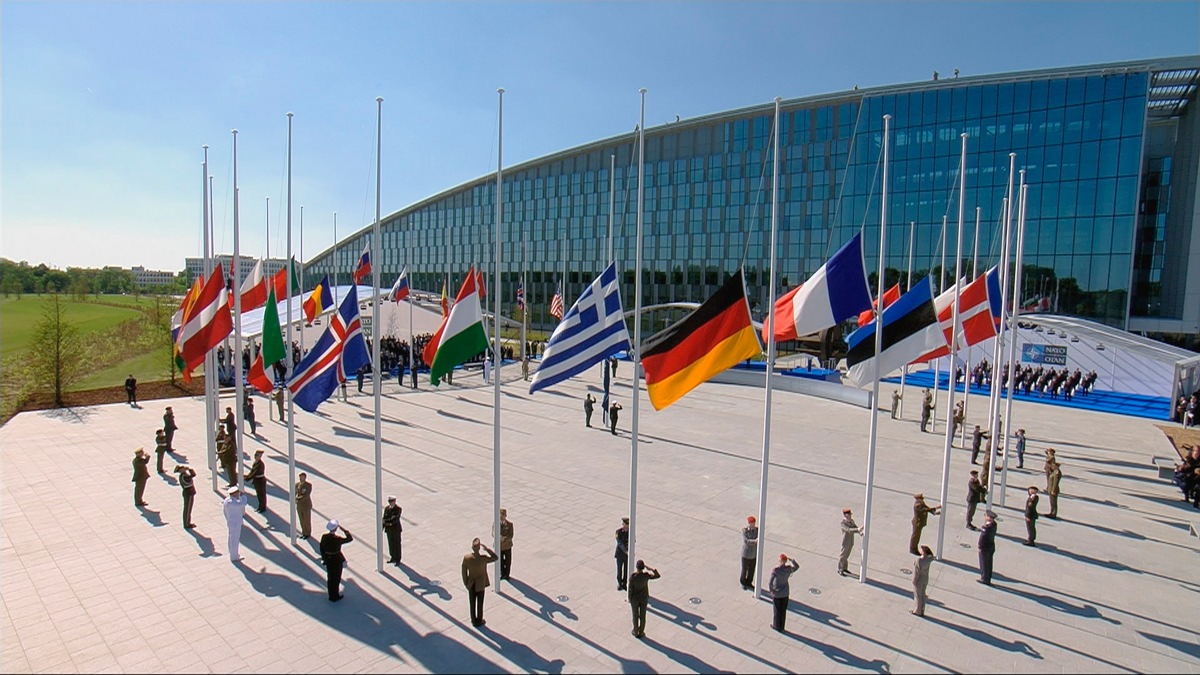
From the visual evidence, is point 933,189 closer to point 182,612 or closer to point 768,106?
point 768,106

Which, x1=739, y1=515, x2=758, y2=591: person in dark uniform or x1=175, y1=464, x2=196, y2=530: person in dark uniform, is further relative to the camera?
x1=175, y1=464, x2=196, y2=530: person in dark uniform

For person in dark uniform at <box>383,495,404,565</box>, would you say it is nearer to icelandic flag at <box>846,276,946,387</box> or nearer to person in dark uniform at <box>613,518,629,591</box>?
person in dark uniform at <box>613,518,629,591</box>

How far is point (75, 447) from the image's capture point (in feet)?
59.7

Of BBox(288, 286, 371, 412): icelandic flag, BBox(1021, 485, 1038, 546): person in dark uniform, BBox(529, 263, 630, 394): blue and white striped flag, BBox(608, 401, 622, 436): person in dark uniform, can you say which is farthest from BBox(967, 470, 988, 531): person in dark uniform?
BBox(288, 286, 371, 412): icelandic flag

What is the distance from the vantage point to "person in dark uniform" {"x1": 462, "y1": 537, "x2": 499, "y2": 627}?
28.6 ft

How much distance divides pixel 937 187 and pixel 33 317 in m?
73.3

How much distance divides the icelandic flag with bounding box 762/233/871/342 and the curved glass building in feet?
63.8

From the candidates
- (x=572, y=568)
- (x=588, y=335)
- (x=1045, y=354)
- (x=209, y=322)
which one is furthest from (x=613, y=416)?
(x=1045, y=354)

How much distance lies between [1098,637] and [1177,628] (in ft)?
5.00

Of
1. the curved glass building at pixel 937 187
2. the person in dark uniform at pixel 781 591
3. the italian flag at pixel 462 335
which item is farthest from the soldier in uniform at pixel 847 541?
the curved glass building at pixel 937 187

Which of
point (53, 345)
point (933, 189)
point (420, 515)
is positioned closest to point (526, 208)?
point (933, 189)

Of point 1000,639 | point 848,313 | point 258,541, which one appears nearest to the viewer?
point 1000,639

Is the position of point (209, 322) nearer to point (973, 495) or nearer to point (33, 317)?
point (973, 495)

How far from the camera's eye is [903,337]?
1073cm
